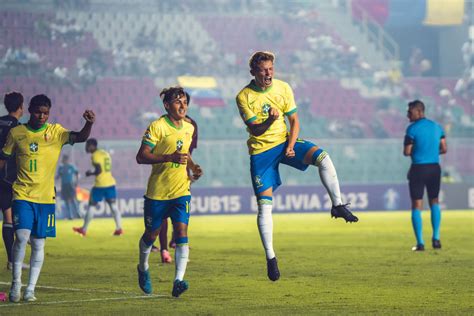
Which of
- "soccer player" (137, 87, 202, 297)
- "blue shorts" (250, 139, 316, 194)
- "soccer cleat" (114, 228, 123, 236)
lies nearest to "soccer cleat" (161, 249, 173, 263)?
"blue shorts" (250, 139, 316, 194)

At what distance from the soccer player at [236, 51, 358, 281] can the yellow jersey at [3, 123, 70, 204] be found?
184 centimetres

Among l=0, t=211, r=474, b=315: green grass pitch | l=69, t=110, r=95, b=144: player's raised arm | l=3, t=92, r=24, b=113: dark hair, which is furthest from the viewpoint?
l=3, t=92, r=24, b=113: dark hair

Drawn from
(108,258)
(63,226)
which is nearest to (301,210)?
(63,226)

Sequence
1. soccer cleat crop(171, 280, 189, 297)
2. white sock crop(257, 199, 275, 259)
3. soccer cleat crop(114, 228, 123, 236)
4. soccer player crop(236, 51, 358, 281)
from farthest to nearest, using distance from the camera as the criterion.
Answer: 1. soccer cleat crop(114, 228, 123, 236)
2. white sock crop(257, 199, 275, 259)
3. soccer player crop(236, 51, 358, 281)
4. soccer cleat crop(171, 280, 189, 297)

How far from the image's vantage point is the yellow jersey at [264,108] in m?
10.2

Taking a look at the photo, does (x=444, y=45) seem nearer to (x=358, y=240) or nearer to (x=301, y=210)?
(x=301, y=210)

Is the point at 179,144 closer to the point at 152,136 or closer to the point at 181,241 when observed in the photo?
the point at 152,136

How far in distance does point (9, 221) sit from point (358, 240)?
8.67 metres

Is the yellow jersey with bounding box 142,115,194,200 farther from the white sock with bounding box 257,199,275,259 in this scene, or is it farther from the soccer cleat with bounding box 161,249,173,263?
the soccer cleat with bounding box 161,249,173,263

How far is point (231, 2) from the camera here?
43.2 meters

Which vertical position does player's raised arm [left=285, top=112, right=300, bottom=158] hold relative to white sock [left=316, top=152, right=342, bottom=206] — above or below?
above

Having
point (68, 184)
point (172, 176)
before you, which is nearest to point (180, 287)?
point (172, 176)

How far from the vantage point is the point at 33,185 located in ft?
31.0

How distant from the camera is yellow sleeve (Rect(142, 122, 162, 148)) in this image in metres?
9.53
